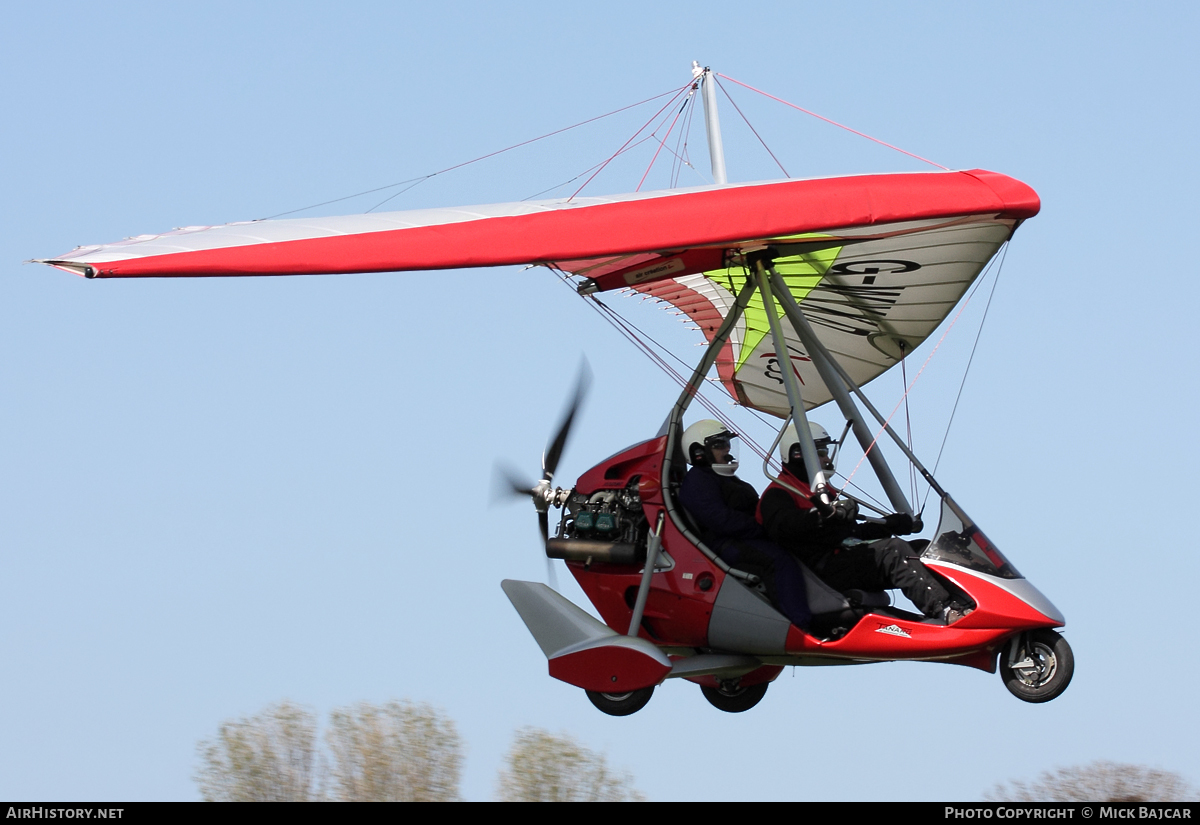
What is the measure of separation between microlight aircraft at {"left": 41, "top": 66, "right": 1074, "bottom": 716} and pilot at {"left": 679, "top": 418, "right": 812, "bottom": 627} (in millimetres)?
88

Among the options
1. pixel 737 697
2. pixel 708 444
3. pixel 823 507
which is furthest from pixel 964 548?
pixel 737 697

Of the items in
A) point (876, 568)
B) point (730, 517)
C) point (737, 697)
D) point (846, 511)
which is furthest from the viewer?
point (737, 697)

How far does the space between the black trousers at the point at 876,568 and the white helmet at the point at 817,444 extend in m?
0.55

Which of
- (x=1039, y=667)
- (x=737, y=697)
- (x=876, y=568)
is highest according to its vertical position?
(x=876, y=568)

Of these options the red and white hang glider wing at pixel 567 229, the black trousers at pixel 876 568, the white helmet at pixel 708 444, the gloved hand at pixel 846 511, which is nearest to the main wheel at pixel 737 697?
the black trousers at pixel 876 568

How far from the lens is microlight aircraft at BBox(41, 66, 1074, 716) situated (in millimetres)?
9820

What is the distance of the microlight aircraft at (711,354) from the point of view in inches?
387

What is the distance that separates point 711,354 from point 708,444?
60 centimetres

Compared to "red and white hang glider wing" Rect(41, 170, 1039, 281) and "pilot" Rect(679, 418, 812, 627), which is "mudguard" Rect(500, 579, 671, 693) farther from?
"red and white hang glider wing" Rect(41, 170, 1039, 281)

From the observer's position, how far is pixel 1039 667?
33.5 ft

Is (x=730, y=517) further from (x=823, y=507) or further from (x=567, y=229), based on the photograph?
(x=567, y=229)
